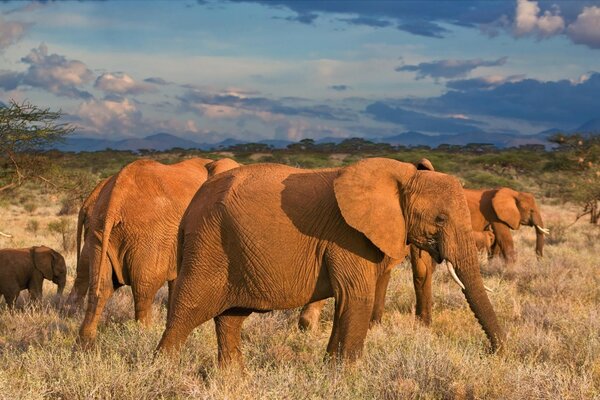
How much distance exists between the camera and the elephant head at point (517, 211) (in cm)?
1573

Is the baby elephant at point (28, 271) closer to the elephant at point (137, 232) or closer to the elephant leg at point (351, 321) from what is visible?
the elephant at point (137, 232)

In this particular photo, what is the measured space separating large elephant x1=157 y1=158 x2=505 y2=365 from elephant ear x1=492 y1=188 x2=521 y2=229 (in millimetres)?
10192

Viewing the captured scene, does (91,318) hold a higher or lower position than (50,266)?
higher

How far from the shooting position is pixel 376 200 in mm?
5590

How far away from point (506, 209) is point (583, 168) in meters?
17.2

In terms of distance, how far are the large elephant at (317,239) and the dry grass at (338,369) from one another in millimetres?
441

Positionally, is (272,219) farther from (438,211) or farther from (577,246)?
(577,246)

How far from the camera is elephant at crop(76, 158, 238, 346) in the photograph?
7289 millimetres

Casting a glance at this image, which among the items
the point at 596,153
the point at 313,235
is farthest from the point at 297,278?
the point at 596,153

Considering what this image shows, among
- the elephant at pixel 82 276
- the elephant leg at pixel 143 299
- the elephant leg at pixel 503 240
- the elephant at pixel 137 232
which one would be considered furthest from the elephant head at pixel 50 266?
the elephant leg at pixel 503 240

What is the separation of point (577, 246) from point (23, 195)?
1043 inches

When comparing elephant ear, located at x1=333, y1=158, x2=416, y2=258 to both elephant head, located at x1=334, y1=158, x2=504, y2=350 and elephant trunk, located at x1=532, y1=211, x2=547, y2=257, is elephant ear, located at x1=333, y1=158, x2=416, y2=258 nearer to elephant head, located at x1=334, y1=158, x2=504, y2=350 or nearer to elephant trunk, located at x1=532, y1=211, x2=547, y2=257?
elephant head, located at x1=334, y1=158, x2=504, y2=350

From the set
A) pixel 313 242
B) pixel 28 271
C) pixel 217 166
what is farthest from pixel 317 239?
pixel 28 271

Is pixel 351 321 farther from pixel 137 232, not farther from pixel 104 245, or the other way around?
pixel 137 232
